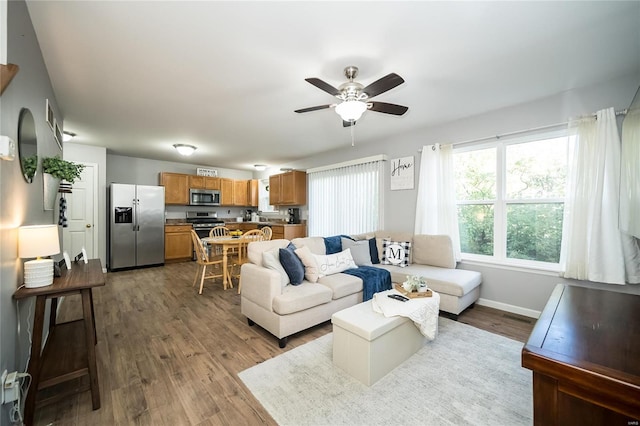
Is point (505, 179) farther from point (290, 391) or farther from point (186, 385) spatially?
point (186, 385)

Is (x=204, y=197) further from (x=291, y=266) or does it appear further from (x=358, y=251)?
(x=291, y=266)

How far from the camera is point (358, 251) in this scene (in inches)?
146

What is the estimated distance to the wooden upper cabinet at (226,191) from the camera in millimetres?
7395

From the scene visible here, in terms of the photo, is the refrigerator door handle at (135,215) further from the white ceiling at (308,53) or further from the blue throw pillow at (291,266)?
the blue throw pillow at (291,266)

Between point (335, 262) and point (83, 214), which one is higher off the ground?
point (83, 214)

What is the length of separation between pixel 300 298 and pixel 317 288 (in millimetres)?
289

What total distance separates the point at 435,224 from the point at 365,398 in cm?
282

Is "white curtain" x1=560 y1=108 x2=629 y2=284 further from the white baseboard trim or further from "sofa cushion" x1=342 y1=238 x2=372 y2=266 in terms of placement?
"sofa cushion" x1=342 y1=238 x2=372 y2=266

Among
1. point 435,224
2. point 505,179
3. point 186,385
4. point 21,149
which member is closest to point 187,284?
point 186,385

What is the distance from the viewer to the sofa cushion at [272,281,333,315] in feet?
7.84

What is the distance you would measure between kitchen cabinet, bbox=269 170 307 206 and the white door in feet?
12.3

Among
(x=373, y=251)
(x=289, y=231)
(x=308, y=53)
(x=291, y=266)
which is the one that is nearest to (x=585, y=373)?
(x=291, y=266)

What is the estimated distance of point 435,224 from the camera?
12.8 feet

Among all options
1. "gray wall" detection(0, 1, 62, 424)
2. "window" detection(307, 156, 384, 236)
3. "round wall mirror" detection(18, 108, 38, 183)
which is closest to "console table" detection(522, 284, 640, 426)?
"gray wall" detection(0, 1, 62, 424)
